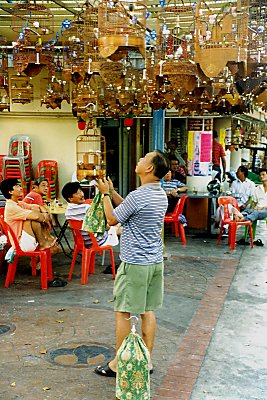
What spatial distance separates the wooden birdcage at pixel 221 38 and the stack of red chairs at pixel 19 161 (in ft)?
22.3

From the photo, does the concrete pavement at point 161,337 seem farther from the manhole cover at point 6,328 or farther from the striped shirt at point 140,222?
the striped shirt at point 140,222

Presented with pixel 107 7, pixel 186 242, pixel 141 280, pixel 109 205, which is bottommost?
pixel 186 242

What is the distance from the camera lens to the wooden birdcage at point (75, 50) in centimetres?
733

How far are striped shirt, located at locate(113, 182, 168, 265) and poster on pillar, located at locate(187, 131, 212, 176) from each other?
26.1 feet

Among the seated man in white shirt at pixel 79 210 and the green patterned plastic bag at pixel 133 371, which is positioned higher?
the seated man in white shirt at pixel 79 210

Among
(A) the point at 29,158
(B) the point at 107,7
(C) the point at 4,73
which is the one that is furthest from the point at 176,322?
(A) the point at 29,158

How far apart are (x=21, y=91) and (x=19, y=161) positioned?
5.98 feet

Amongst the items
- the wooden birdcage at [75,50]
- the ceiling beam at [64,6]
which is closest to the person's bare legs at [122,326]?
the wooden birdcage at [75,50]

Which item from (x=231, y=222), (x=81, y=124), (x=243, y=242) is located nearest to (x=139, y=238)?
(x=231, y=222)

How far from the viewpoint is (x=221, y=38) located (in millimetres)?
5523

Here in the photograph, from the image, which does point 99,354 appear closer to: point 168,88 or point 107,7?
point 107,7

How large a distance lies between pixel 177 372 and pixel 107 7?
11.7 feet

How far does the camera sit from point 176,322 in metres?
6.07

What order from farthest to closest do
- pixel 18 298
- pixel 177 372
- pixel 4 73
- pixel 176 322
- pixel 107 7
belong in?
1. pixel 4 73
2. pixel 18 298
3. pixel 176 322
4. pixel 107 7
5. pixel 177 372
